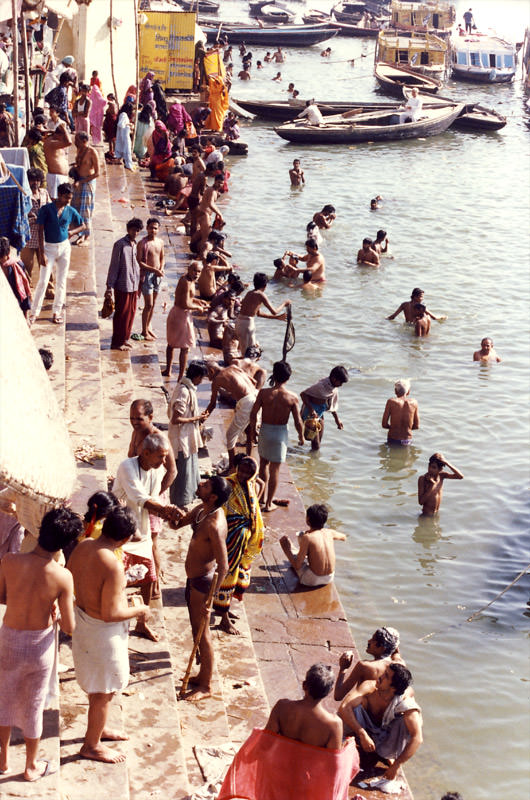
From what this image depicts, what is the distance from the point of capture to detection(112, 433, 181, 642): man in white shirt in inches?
229

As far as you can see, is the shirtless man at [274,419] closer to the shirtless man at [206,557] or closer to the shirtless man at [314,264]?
the shirtless man at [206,557]

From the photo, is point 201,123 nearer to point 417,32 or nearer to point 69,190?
point 69,190

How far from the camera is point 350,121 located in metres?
30.8

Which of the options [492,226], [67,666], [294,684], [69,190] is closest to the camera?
[67,666]

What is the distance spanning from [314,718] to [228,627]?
2.14 m

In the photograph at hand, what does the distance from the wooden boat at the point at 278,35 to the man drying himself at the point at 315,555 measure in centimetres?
4720

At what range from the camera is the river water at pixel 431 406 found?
26.4 ft

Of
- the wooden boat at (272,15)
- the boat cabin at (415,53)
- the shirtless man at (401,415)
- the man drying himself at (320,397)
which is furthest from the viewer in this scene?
the wooden boat at (272,15)

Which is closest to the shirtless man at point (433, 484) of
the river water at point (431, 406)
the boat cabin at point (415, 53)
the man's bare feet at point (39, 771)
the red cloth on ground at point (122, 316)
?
the river water at point (431, 406)

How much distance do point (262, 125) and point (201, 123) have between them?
7.53 m

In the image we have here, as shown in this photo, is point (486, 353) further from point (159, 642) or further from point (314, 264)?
point (159, 642)

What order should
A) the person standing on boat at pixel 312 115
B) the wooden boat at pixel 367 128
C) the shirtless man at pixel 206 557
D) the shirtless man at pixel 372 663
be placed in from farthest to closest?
the person standing on boat at pixel 312 115 → the wooden boat at pixel 367 128 → the shirtless man at pixel 372 663 → the shirtless man at pixel 206 557

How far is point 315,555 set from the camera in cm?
796

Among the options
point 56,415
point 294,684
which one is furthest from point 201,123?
point 56,415
